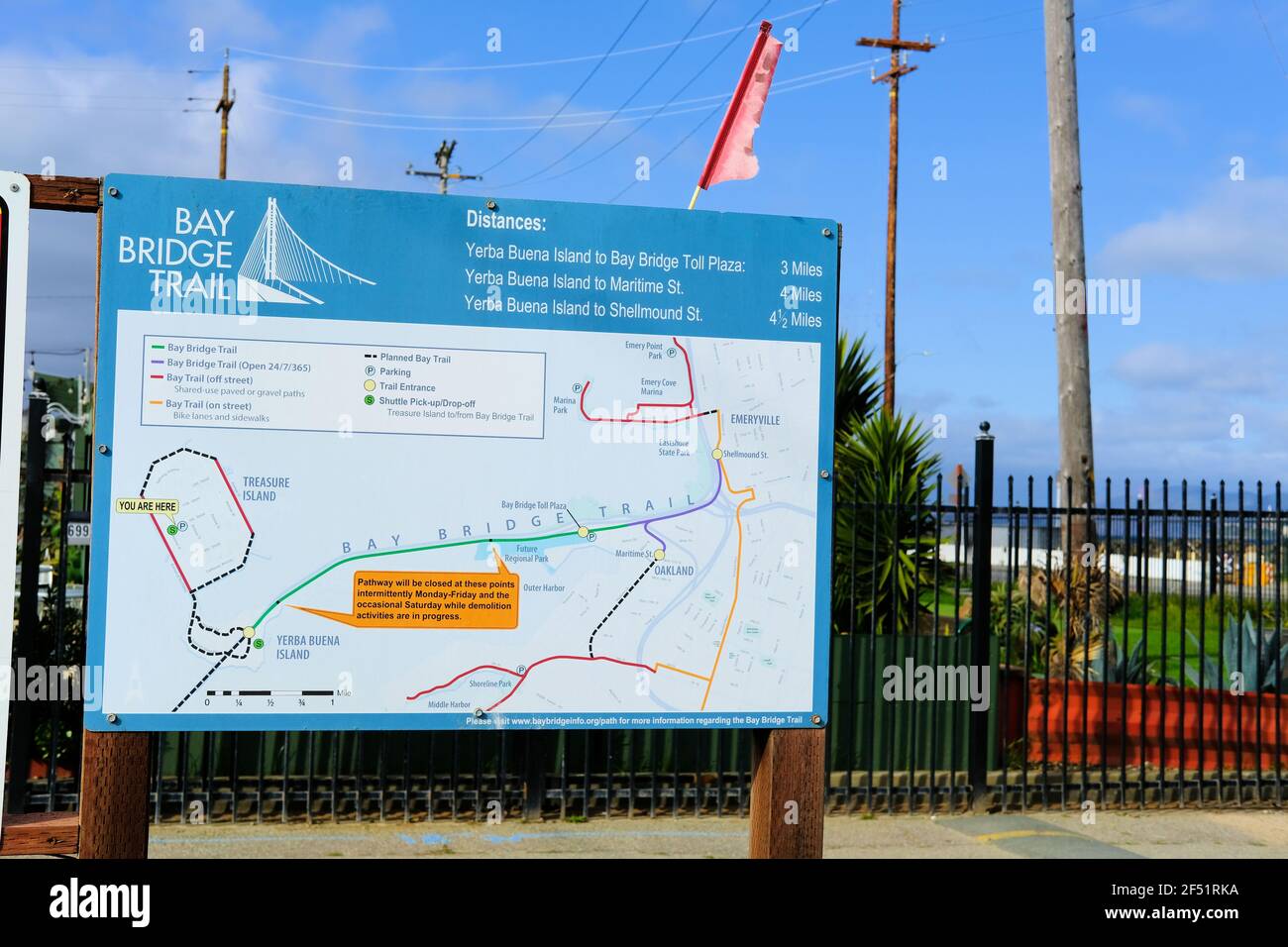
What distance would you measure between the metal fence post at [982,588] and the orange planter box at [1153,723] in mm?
677

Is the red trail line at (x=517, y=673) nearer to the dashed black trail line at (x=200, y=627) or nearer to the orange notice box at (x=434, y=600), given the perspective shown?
the orange notice box at (x=434, y=600)

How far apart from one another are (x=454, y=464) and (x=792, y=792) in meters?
1.63

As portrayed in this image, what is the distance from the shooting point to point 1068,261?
11664 millimetres

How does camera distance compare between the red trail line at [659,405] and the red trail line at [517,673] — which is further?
the red trail line at [659,405]

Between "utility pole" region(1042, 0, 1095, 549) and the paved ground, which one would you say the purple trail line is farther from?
"utility pole" region(1042, 0, 1095, 549)

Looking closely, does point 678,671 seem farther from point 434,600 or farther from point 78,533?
point 78,533

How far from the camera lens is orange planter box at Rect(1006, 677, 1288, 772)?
9867mm

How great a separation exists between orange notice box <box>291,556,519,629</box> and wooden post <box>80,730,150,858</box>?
0.71 m

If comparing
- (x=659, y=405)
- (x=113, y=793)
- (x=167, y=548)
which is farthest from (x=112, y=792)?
(x=659, y=405)

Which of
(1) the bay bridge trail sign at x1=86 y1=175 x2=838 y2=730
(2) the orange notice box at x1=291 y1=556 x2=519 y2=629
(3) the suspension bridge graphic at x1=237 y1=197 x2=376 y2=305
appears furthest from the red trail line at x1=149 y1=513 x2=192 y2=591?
(3) the suspension bridge graphic at x1=237 y1=197 x2=376 y2=305

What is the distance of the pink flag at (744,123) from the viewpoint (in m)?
4.91

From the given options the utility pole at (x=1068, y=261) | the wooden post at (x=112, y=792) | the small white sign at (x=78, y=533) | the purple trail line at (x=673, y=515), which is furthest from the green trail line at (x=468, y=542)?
the utility pole at (x=1068, y=261)

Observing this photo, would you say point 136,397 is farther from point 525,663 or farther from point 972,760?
point 972,760

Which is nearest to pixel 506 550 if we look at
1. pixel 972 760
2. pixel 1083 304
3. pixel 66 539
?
pixel 66 539
